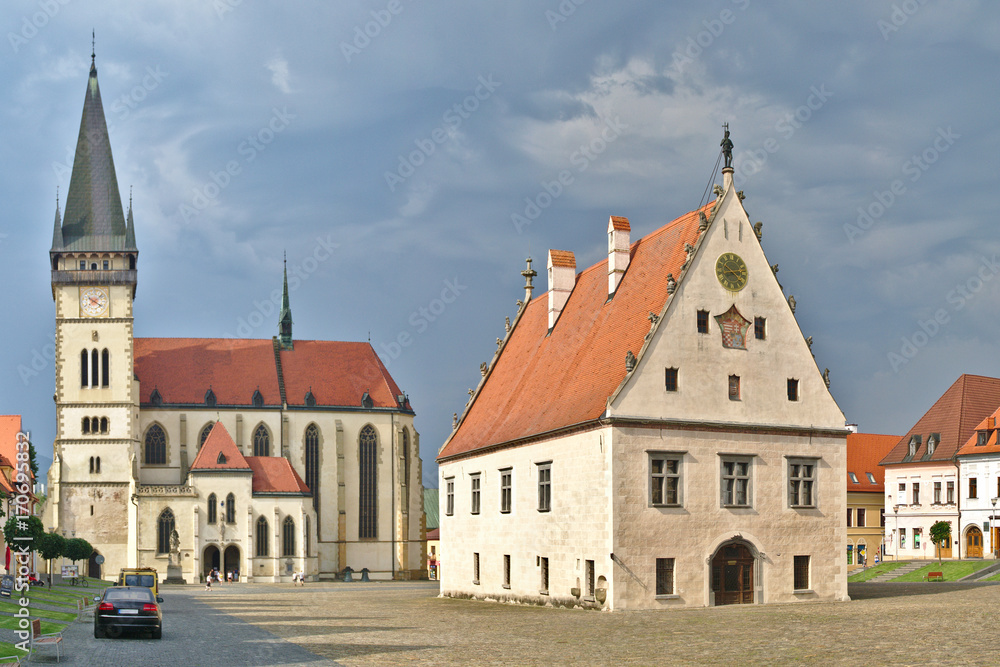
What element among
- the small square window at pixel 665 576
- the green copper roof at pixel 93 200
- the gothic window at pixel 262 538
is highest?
the green copper roof at pixel 93 200

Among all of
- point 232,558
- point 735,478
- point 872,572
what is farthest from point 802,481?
point 232,558

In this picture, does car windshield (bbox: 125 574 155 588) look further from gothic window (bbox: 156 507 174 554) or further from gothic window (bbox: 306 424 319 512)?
gothic window (bbox: 306 424 319 512)

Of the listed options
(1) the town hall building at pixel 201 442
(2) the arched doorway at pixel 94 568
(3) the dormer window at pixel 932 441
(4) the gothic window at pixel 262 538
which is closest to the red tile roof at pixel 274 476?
(1) the town hall building at pixel 201 442

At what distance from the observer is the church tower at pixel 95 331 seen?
86062 mm

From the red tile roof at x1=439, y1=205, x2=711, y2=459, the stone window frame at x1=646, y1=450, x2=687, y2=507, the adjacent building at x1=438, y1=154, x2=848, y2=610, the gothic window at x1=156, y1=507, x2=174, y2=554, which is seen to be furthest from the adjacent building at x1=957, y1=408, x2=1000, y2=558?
the gothic window at x1=156, y1=507, x2=174, y2=554

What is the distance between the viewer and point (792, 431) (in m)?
37.5

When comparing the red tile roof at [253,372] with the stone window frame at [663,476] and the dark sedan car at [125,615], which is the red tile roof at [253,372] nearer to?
the stone window frame at [663,476]

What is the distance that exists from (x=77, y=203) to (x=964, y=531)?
6732cm

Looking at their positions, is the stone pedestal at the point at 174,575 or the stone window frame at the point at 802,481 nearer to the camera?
the stone window frame at the point at 802,481

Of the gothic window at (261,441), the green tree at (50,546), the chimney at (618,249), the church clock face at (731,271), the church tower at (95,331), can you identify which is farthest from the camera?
the gothic window at (261,441)

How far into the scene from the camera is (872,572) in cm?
6081

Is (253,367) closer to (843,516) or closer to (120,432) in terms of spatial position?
(120,432)

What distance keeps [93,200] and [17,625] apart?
66.0m

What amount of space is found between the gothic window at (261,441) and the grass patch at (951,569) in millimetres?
52907
